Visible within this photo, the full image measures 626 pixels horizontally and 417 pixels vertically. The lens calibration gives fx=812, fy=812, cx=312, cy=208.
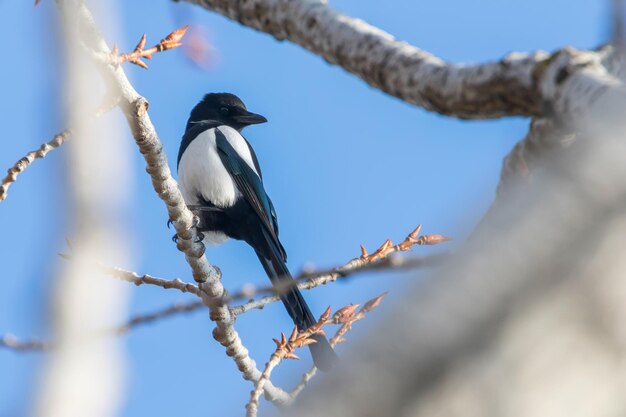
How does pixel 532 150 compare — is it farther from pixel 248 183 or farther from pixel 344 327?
pixel 248 183

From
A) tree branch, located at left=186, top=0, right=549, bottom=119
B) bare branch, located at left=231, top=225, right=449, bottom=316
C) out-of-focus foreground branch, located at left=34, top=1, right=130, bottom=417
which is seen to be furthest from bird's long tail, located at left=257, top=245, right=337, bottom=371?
out-of-focus foreground branch, located at left=34, top=1, right=130, bottom=417

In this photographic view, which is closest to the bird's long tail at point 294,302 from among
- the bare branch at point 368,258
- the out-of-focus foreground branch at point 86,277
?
the bare branch at point 368,258

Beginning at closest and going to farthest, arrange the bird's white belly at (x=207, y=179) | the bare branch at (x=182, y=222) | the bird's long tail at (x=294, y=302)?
the bare branch at (x=182, y=222), the bird's long tail at (x=294, y=302), the bird's white belly at (x=207, y=179)

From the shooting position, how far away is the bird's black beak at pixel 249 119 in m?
6.78

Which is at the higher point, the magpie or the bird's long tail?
the magpie

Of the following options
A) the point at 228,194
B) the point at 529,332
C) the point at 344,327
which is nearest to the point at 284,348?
the point at 344,327

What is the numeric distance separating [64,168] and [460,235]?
2.91 ft

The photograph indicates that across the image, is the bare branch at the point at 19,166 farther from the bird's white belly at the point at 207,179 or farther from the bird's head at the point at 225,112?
the bird's head at the point at 225,112

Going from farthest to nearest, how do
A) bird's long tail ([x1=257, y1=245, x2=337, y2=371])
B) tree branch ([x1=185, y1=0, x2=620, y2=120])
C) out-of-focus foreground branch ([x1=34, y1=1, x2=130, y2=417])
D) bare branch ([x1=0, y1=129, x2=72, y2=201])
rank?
bird's long tail ([x1=257, y1=245, x2=337, y2=371]), bare branch ([x1=0, y1=129, x2=72, y2=201]), tree branch ([x1=185, y1=0, x2=620, y2=120]), out-of-focus foreground branch ([x1=34, y1=1, x2=130, y2=417])

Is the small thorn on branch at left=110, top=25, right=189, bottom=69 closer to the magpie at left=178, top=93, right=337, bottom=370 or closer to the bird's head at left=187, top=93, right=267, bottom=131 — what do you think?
the magpie at left=178, top=93, right=337, bottom=370

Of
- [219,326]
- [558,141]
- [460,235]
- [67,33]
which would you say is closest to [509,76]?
[558,141]

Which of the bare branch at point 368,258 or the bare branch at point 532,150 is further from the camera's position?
the bare branch at point 368,258

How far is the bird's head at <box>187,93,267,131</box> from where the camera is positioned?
6.81 meters

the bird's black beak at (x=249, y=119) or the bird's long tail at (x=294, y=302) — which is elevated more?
the bird's black beak at (x=249, y=119)
